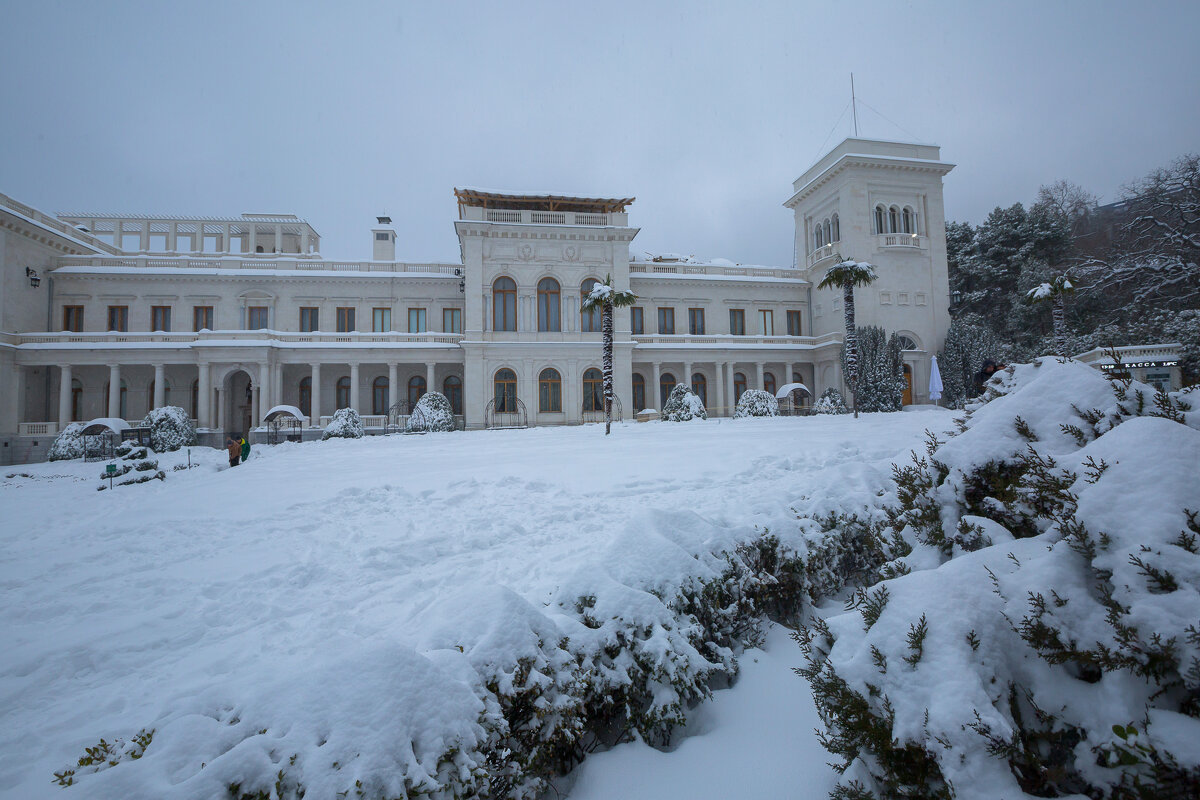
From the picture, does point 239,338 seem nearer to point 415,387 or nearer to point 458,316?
point 415,387

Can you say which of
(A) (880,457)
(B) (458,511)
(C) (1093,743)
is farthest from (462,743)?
(A) (880,457)

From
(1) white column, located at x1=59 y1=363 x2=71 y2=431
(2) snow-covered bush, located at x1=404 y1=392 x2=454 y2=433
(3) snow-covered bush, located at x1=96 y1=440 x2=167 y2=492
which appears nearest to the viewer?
(3) snow-covered bush, located at x1=96 y1=440 x2=167 y2=492

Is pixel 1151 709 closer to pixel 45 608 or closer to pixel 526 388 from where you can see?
pixel 45 608

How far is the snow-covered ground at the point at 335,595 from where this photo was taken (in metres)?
2.36

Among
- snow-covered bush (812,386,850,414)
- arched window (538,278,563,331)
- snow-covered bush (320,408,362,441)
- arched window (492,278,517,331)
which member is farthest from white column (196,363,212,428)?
snow-covered bush (812,386,850,414)

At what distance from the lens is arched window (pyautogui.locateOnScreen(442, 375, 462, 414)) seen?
105ft

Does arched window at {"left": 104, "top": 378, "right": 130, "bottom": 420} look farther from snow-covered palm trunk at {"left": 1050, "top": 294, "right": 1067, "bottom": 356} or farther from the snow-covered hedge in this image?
snow-covered palm trunk at {"left": 1050, "top": 294, "right": 1067, "bottom": 356}

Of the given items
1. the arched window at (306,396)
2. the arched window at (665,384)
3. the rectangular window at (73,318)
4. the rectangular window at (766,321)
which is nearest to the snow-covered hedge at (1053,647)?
the arched window at (665,384)

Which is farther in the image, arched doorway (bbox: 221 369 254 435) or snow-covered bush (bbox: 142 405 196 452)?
arched doorway (bbox: 221 369 254 435)

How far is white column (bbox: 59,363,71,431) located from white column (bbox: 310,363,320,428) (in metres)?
11.2

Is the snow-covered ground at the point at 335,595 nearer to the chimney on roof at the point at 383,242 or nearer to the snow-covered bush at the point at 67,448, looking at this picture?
the snow-covered bush at the point at 67,448

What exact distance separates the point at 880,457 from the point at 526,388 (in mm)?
21434

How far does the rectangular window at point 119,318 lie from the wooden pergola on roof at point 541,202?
19303mm

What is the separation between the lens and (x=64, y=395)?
26.6m
